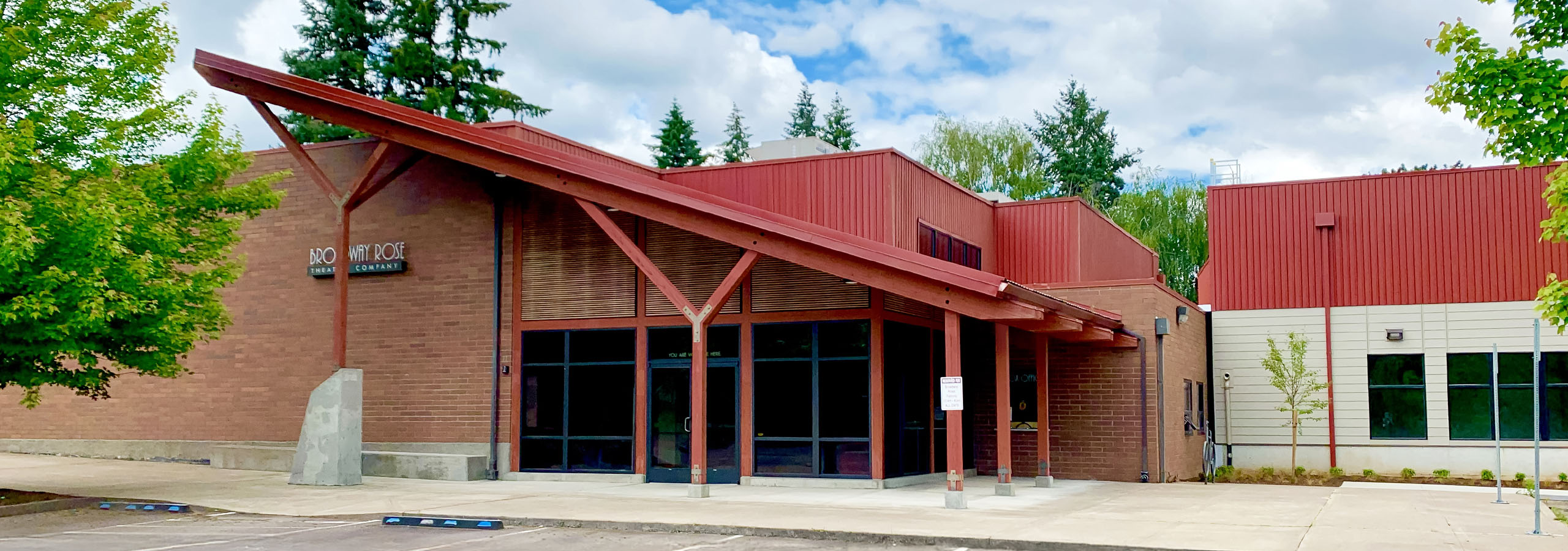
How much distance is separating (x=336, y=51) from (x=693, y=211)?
101 feet

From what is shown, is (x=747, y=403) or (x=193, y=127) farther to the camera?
(x=747, y=403)

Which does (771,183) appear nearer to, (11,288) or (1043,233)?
(1043,233)

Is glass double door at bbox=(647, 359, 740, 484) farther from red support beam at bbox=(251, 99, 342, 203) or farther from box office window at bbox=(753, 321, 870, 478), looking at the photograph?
red support beam at bbox=(251, 99, 342, 203)

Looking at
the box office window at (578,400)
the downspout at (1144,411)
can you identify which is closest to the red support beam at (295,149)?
the box office window at (578,400)

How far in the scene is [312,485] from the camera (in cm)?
1864

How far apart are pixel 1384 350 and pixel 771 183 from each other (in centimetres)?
1164

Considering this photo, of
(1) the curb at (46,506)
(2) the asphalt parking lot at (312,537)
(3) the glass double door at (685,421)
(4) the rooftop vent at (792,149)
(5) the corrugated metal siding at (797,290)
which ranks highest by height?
(4) the rooftop vent at (792,149)

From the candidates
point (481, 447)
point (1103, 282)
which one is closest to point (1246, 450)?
point (1103, 282)

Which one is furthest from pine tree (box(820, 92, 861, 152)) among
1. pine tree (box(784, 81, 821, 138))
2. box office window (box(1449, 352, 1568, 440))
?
box office window (box(1449, 352, 1568, 440))

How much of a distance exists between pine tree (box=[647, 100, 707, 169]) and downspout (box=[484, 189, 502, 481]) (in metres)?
32.2

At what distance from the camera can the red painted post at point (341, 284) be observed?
19.2 m

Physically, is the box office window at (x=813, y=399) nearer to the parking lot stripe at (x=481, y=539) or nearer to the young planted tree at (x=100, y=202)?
the parking lot stripe at (x=481, y=539)

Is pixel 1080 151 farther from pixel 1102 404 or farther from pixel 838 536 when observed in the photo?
pixel 838 536

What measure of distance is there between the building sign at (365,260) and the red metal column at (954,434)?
33.6 ft
